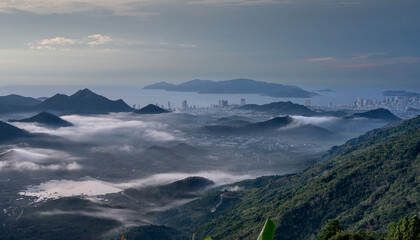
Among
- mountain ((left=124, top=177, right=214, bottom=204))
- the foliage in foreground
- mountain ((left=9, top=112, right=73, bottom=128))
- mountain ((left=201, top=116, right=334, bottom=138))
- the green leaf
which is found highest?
the green leaf

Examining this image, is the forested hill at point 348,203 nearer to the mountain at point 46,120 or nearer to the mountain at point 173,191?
the mountain at point 173,191

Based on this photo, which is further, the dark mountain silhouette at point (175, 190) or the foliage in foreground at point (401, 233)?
the dark mountain silhouette at point (175, 190)

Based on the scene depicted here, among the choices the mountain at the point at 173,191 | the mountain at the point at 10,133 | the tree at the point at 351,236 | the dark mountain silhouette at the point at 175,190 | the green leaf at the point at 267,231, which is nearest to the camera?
the green leaf at the point at 267,231

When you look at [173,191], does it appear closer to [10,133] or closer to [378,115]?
[10,133]

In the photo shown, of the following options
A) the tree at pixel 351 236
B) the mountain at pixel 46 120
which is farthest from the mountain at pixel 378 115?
the tree at pixel 351 236

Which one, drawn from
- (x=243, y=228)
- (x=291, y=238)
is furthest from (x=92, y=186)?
(x=291, y=238)

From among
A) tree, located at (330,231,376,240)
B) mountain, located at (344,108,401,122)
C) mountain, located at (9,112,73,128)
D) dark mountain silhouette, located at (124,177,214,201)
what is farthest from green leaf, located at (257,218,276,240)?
mountain, located at (344,108,401,122)

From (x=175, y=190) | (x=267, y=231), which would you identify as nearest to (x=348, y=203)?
(x=267, y=231)

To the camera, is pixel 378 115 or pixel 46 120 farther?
pixel 378 115

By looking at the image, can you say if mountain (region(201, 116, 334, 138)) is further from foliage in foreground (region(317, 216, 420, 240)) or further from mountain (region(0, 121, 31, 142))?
foliage in foreground (region(317, 216, 420, 240))
